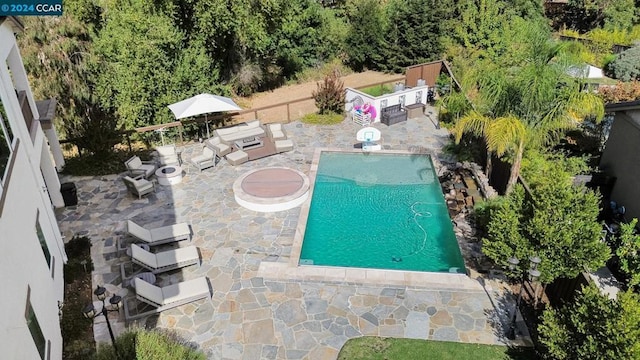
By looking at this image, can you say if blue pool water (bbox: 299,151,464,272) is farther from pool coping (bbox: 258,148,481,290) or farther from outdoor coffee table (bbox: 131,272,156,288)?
outdoor coffee table (bbox: 131,272,156,288)

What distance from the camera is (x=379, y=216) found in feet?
47.7

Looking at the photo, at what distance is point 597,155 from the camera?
55.2ft

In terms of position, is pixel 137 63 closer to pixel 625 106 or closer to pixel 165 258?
pixel 165 258

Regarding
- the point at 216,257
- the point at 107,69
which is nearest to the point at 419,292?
the point at 216,257

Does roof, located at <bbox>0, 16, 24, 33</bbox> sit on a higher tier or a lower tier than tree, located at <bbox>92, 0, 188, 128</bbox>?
higher

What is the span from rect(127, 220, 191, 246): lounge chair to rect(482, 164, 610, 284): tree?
8616 millimetres

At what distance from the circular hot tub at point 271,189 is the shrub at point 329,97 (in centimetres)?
571

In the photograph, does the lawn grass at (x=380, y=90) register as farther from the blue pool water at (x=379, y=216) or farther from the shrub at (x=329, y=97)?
the blue pool water at (x=379, y=216)

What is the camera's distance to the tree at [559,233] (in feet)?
29.9

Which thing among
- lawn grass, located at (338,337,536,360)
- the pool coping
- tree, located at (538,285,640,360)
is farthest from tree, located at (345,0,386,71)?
tree, located at (538,285,640,360)

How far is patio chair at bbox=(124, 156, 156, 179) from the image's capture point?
16.1 meters

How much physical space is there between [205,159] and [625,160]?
14.8 metres

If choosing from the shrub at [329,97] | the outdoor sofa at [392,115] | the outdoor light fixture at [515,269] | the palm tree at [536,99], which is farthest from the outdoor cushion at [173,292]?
the outdoor sofa at [392,115]

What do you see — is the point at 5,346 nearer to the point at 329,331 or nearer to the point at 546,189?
the point at 329,331
